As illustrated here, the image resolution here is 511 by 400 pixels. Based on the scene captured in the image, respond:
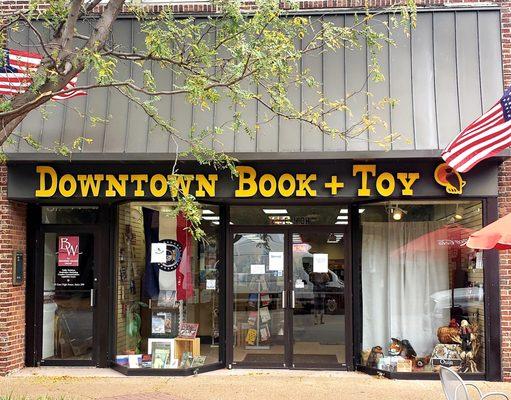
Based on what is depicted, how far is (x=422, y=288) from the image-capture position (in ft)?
31.7

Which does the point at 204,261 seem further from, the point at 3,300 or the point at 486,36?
the point at 486,36

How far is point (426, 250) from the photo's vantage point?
31.7 ft

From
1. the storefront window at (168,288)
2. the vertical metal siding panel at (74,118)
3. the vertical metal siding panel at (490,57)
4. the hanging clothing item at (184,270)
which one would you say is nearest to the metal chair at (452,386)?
the vertical metal siding panel at (490,57)

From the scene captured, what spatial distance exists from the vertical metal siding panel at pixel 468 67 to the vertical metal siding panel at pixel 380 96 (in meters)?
1.03

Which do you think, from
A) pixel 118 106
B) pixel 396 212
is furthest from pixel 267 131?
pixel 396 212

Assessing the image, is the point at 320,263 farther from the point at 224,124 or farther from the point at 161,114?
the point at 161,114

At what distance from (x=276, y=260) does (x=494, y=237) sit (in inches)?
176

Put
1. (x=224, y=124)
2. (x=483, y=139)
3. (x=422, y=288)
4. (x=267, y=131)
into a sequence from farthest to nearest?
(x=422, y=288) → (x=267, y=131) → (x=224, y=124) → (x=483, y=139)

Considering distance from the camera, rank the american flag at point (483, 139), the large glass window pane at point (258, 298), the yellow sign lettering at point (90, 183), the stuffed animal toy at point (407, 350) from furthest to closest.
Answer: the large glass window pane at point (258, 298), the stuffed animal toy at point (407, 350), the yellow sign lettering at point (90, 183), the american flag at point (483, 139)

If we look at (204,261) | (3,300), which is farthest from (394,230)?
(3,300)

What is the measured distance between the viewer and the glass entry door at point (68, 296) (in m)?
10.1

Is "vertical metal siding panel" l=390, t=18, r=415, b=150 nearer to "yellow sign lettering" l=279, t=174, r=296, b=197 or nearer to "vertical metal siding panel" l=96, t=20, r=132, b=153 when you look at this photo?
"yellow sign lettering" l=279, t=174, r=296, b=197

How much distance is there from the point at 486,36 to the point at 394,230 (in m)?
3.15

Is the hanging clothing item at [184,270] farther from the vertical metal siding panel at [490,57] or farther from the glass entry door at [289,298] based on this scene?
the vertical metal siding panel at [490,57]
